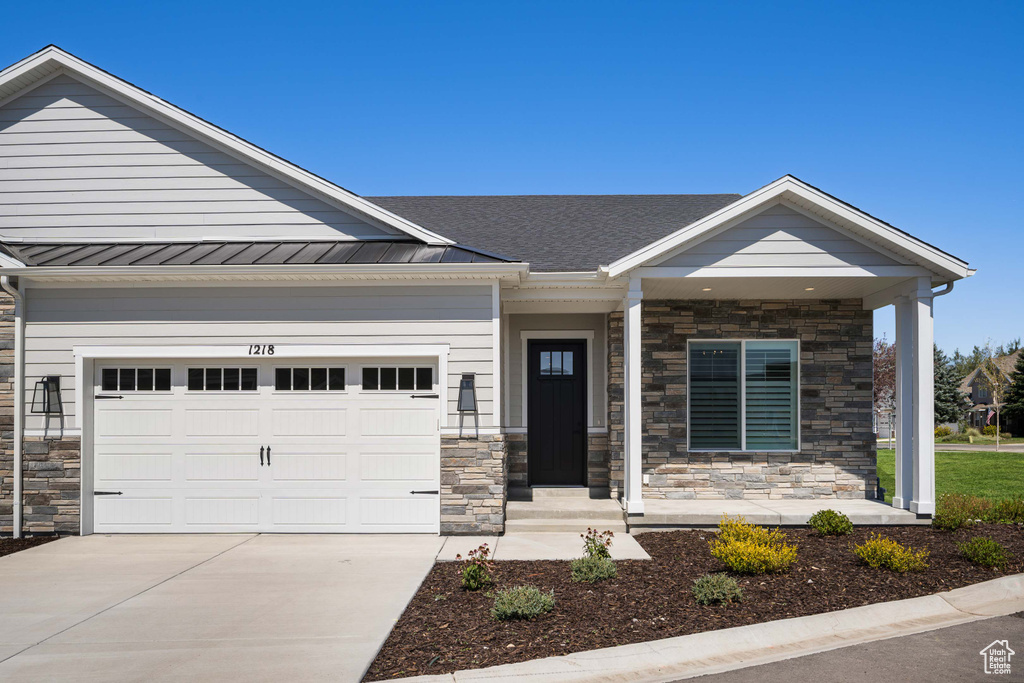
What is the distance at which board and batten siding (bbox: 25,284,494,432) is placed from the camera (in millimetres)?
8812

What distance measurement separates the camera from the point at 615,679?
4.41m

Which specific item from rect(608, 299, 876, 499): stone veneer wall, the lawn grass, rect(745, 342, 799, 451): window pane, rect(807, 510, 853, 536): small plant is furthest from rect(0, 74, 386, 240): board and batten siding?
the lawn grass

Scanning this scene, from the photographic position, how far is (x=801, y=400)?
34.2 feet

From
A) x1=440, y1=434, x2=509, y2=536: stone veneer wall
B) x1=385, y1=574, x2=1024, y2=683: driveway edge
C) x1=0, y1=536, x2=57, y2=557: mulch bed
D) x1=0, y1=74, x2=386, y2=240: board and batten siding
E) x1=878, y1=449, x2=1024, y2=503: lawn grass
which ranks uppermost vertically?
x1=0, y1=74, x2=386, y2=240: board and batten siding

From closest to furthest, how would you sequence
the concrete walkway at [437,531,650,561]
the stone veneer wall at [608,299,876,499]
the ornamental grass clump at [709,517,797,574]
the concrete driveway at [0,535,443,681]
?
the concrete driveway at [0,535,443,681] → the ornamental grass clump at [709,517,797,574] → the concrete walkway at [437,531,650,561] → the stone veneer wall at [608,299,876,499]

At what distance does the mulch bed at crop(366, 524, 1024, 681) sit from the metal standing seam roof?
3830 millimetres

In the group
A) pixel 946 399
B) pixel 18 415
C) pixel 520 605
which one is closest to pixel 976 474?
pixel 520 605

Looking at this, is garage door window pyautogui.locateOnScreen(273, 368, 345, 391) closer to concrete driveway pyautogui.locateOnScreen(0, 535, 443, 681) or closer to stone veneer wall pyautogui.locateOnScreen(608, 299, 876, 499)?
concrete driveway pyautogui.locateOnScreen(0, 535, 443, 681)

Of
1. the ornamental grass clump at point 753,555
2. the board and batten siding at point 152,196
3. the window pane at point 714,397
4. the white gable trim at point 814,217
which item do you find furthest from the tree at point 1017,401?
the board and batten siding at point 152,196

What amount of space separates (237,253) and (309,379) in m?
1.90

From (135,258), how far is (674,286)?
712 centimetres

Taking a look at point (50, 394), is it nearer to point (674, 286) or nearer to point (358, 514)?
point (358, 514)

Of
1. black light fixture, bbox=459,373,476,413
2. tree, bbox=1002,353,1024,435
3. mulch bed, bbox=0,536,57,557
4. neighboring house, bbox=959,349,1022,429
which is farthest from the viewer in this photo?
neighboring house, bbox=959,349,1022,429

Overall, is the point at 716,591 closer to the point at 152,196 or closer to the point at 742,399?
the point at 742,399
